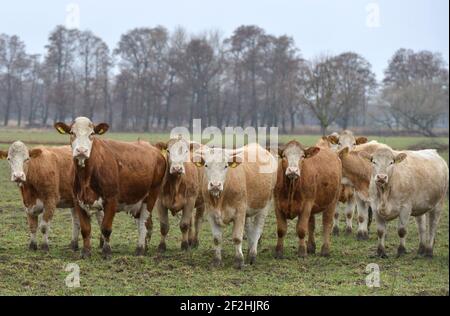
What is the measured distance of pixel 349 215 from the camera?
48.2 feet

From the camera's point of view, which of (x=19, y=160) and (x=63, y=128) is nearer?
(x=63, y=128)

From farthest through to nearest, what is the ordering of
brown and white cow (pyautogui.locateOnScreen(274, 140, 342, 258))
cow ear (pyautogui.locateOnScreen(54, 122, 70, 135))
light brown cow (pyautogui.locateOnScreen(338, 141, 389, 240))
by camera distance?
light brown cow (pyautogui.locateOnScreen(338, 141, 389, 240))
brown and white cow (pyautogui.locateOnScreen(274, 140, 342, 258))
cow ear (pyautogui.locateOnScreen(54, 122, 70, 135))

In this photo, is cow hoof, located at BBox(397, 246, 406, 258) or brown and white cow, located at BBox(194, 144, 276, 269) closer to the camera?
brown and white cow, located at BBox(194, 144, 276, 269)

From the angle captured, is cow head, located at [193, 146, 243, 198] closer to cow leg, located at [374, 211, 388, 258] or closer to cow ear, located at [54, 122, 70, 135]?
cow ear, located at [54, 122, 70, 135]

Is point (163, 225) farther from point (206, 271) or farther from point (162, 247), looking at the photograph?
point (206, 271)

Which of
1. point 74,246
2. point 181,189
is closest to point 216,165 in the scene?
point 181,189

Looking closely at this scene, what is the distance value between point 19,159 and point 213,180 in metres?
3.76

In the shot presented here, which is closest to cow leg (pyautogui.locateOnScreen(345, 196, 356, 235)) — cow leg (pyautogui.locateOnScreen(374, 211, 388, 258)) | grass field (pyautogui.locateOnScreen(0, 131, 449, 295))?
grass field (pyautogui.locateOnScreen(0, 131, 449, 295))

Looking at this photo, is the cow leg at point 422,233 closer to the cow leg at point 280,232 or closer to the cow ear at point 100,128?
the cow leg at point 280,232

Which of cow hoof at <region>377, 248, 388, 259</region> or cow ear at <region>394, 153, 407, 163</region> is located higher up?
cow ear at <region>394, 153, 407, 163</region>

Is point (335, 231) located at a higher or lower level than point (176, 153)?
lower

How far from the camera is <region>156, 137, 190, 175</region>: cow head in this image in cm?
1089

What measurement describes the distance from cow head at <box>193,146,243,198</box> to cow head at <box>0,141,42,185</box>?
3.17 metres

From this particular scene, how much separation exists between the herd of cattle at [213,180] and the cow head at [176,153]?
0.08 ft
